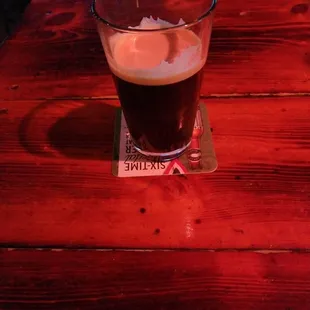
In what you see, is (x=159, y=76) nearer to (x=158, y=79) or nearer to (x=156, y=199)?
(x=158, y=79)

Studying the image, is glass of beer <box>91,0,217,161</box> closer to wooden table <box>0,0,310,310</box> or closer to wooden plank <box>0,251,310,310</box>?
wooden table <box>0,0,310,310</box>

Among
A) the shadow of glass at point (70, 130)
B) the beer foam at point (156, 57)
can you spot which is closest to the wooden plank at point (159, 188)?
the shadow of glass at point (70, 130)

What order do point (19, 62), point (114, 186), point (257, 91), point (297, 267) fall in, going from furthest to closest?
1. point (19, 62)
2. point (257, 91)
3. point (114, 186)
4. point (297, 267)

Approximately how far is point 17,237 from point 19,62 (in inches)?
17.2

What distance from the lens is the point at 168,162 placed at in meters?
0.61

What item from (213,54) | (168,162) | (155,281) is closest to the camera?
(155,281)

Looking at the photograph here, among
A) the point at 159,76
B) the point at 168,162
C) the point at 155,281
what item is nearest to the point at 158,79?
the point at 159,76

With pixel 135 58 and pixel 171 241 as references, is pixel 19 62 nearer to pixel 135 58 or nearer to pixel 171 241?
pixel 135 58

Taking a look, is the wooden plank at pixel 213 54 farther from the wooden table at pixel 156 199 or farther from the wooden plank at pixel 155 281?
the wooden plank at pixel 155 281

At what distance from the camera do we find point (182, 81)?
530 millimetres

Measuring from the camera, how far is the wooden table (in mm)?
472

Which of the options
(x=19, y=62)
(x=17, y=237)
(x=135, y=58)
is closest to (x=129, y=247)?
(x=17, y=237)

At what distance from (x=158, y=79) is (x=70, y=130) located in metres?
0.22

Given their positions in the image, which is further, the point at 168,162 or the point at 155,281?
the point at 168,162
